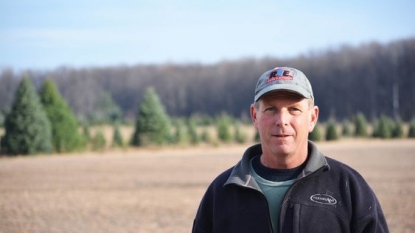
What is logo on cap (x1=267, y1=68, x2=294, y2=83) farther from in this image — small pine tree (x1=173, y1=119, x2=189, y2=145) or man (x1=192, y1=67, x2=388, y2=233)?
small pine tree (x1=173, y1=119, x2=189, y2=145)

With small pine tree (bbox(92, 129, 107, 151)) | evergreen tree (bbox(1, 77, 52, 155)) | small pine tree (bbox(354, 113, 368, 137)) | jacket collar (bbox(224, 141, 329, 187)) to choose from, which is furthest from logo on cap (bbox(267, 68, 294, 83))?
small pine tree (bbox(354, 113, 368, 137))

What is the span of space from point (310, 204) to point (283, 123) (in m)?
0.38

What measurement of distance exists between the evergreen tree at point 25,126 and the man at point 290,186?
24803mm

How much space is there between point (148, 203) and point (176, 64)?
276ft

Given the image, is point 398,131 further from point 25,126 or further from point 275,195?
point 275,195

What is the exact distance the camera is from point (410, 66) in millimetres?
68188

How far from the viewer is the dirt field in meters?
8.52

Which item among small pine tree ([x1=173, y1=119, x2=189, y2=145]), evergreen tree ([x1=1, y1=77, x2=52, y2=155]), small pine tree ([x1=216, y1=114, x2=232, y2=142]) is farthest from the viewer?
small pine tree ([x1=216, y1=114, x2=232, y2=142])

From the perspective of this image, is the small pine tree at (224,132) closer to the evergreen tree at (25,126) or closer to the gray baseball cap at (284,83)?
the evergreen tree at (25,126)

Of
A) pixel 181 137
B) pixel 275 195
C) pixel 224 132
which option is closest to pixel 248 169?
pixel 275 195

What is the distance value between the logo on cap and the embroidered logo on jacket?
547mm

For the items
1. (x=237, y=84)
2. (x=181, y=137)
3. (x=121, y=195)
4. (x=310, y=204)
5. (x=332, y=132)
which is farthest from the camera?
(x=237, y=84)

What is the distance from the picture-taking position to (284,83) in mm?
2371

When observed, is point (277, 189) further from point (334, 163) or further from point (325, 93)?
point (325, 93)
